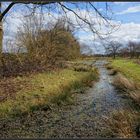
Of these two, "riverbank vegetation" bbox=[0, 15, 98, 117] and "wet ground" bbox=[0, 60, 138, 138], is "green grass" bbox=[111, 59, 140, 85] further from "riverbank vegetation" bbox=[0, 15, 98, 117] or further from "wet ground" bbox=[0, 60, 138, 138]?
"wet ground" bbox=[0, 60, 138, 138]

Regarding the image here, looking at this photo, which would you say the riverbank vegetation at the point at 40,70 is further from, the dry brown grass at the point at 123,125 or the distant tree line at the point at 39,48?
the dry brown grass at the point at 123,125

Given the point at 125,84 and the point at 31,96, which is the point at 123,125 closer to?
the point at 31,96

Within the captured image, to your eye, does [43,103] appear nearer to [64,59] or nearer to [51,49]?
[51,49]

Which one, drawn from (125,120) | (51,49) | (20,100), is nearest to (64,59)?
(51,49)

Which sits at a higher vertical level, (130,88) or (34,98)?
(130,88)

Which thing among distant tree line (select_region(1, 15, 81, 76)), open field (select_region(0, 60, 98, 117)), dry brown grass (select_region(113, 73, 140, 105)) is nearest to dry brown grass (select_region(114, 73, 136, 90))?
dry brown grass (select_region(113, 73, 140, 105))

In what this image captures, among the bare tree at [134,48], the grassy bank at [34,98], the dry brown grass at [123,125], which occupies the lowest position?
the grassy bank at [34,98]

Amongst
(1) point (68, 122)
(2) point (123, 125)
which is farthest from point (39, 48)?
(2) point (123, 125)

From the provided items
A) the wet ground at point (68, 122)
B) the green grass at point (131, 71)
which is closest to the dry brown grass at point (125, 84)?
the green grass at point (131, 71)

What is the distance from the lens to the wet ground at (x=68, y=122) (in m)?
8.23

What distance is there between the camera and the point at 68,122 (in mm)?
9344

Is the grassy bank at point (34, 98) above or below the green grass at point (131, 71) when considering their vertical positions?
below

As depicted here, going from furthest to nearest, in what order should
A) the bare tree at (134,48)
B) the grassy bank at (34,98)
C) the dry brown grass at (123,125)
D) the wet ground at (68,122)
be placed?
the bare tree at (134,48), the grassy bank at (34,98), the wet ground at (68,122), the dry brown grass at (123,125)

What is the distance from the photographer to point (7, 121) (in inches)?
371
